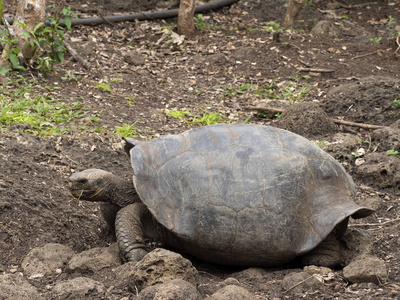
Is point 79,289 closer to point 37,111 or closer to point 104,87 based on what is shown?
point 37,111

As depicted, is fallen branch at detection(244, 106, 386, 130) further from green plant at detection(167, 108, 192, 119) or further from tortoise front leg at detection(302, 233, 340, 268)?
tortoise front leg at detection(302, 233, 340, 268)

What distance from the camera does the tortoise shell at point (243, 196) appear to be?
3436 mm

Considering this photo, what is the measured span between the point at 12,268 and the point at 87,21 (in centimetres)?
595

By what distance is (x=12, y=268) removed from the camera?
3.38 metres

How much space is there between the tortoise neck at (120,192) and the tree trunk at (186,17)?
5.39m

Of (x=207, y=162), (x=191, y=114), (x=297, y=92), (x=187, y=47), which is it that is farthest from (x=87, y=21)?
(x=207, y=162)

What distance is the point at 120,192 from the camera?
3.96 m

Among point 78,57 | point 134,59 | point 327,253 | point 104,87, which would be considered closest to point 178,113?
point 104,87

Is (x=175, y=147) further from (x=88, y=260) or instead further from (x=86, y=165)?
(x=86, y=165)

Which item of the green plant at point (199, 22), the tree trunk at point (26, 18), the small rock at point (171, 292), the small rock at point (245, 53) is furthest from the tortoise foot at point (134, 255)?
the green plant at point (199, 22)

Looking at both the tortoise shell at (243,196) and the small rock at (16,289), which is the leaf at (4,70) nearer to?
the tortoise shell at (243,196)

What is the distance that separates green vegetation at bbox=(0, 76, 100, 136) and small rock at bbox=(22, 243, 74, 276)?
72.8 inches

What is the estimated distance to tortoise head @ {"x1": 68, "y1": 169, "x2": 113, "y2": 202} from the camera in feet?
12.5

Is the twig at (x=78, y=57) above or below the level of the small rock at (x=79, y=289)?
above
